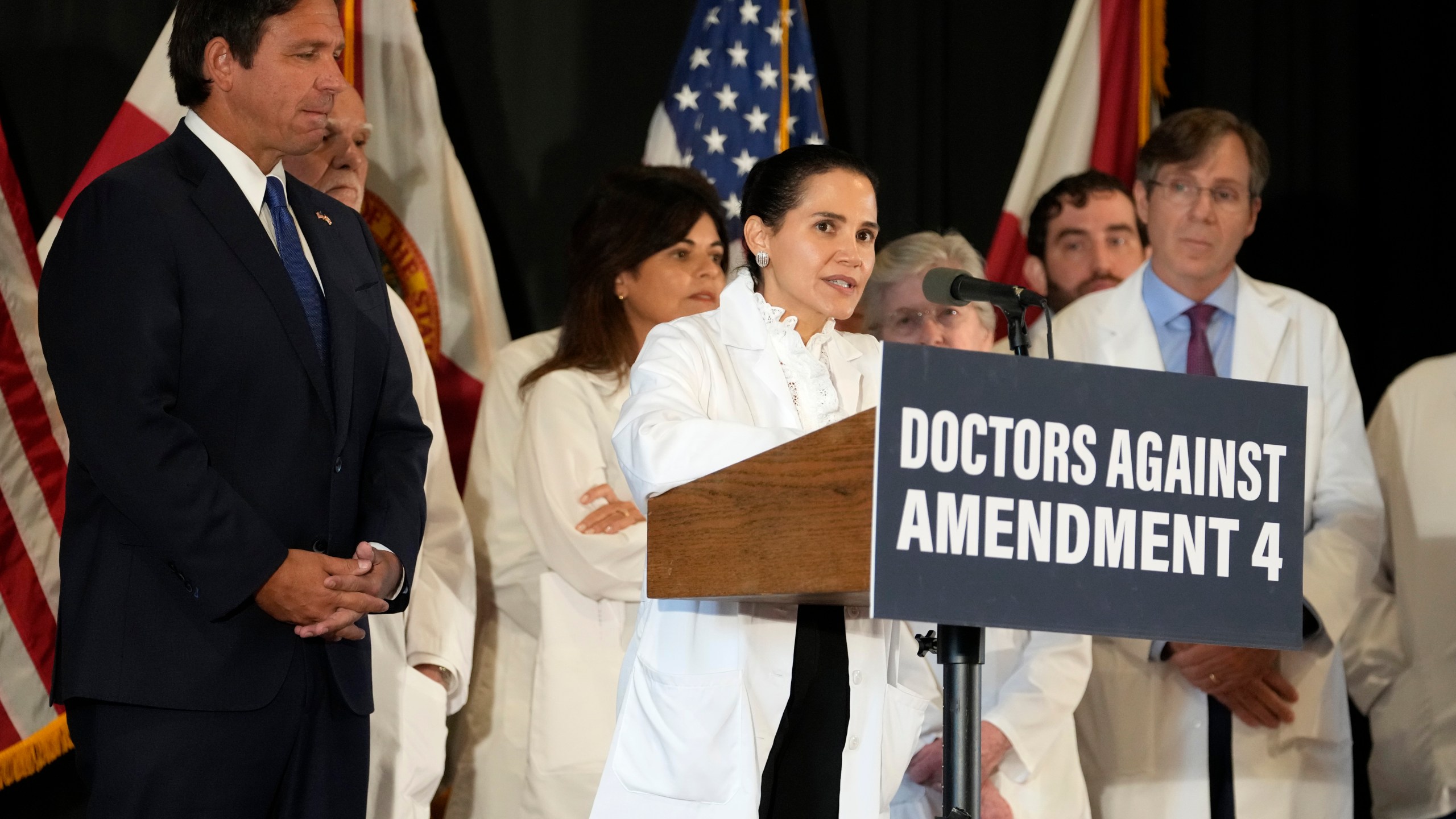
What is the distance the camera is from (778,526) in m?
1.92

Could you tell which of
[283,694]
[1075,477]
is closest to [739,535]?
[1075,477]

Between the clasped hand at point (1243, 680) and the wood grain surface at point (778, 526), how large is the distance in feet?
6.20

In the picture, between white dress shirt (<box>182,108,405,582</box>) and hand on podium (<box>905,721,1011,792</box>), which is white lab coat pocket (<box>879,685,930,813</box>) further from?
white dress shirt (<box>182,108,405,582</box>)

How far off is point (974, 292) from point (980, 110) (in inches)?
122

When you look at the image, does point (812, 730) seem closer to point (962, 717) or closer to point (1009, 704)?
point (962, 717)

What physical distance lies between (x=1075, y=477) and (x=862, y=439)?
0.25 m

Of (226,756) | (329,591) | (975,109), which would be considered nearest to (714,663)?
(329,591)

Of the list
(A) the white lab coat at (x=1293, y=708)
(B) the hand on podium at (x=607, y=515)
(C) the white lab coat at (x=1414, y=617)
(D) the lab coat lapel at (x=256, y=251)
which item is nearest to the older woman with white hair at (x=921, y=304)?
(A) the white lab coat at (x=1293, y=708)

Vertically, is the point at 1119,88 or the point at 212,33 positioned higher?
the point at 1119,88

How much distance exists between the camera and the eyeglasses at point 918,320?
147 inches

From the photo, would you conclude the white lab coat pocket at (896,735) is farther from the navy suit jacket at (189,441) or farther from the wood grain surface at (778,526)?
the navy suit jacket at (189,441)

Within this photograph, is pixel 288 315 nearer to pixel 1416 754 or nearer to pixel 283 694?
pixel 283 694

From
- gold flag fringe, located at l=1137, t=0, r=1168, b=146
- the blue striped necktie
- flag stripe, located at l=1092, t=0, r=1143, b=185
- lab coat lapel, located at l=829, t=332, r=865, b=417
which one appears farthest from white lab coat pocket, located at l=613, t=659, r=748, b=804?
gold flag fringe, located at l=1137, t=0, r=1168, b=146

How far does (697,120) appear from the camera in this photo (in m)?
4.70
